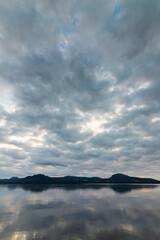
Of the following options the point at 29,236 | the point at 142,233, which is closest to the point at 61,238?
the point at 29,236

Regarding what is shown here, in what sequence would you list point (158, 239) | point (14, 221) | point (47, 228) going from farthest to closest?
point (14, 221) < point (47, 228) < point (158, 239)

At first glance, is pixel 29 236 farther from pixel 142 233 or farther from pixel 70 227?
pixel 142 233

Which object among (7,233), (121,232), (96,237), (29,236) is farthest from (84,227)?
(7,233)

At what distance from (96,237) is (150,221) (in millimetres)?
16667

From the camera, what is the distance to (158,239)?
21.7m

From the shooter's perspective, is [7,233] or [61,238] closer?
[61,238]

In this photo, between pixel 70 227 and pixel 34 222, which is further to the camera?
pixel 34 222

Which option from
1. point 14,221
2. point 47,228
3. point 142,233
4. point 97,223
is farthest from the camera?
point 14,221

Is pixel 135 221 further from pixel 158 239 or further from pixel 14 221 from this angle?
pixel 14 221

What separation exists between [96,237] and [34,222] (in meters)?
16.1

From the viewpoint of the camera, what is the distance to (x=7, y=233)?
24.4 metres

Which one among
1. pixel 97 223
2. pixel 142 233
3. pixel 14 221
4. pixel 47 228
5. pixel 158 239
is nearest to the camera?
pixel 158 239

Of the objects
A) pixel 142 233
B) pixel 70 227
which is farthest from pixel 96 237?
pixel 142 233

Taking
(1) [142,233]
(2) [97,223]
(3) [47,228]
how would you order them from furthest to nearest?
(2) [97,223], (3) [47,228], (1) [142,233]
